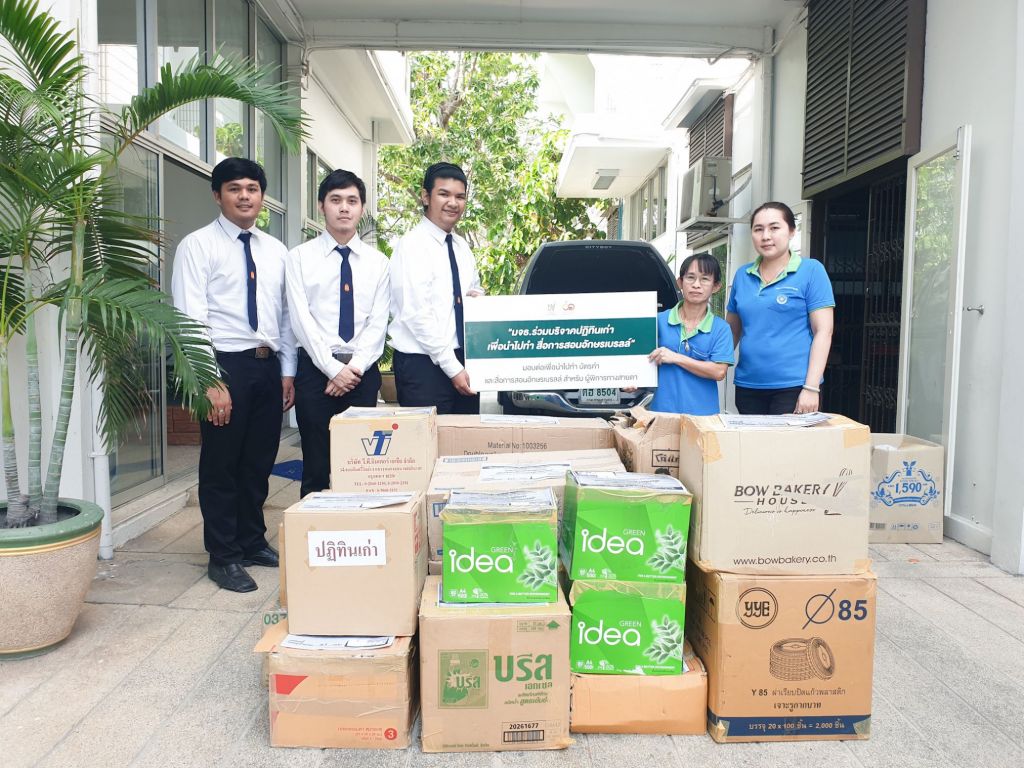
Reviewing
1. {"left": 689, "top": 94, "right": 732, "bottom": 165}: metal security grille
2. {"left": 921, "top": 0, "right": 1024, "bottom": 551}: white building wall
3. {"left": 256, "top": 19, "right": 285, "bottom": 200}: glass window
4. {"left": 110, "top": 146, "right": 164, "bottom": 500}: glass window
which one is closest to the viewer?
{"left": 921, "top": 0, "right": 1024, "bottom": 551}: white building wall

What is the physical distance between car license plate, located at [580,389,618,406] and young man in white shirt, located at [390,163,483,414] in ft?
Result: 3.93

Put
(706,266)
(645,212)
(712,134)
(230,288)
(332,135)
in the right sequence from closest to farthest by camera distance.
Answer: (706,266) < (230,288) < (712,134) < (332,135) < (645,212)

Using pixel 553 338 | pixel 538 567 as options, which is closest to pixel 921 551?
pixel 553 338

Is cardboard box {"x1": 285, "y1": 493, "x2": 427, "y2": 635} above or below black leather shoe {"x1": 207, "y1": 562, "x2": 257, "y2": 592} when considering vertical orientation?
above

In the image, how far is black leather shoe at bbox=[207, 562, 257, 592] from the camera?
3.27 m

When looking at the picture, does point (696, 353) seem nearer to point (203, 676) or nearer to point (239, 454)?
point (239, 454)

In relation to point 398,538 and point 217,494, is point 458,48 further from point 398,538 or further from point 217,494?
point 398,538

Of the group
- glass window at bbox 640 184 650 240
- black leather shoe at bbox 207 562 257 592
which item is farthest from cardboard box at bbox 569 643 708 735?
glass window at bbox 640 184 650 240

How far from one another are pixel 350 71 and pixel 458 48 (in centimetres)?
243

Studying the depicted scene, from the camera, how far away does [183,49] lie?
4.83m

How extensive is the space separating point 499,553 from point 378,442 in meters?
0.67

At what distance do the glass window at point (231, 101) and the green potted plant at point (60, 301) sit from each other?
2.67 m

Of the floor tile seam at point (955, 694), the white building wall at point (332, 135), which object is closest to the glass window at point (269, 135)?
the white building wall at point (332, 135)

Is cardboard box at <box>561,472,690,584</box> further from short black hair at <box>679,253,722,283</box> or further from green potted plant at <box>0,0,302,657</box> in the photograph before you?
green potted plant at <box>0,0,302,657</box>
